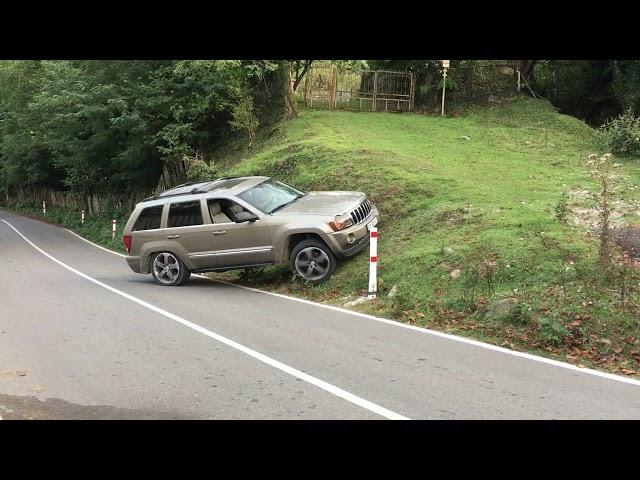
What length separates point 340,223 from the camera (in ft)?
33.9

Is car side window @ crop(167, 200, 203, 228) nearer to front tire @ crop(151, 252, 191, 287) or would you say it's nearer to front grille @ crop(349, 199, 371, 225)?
front tire @ crop(151, 252, 191, 287)

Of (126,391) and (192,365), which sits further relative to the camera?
(192,365)

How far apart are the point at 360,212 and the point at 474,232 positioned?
7.07 feet

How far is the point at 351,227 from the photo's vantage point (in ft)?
34.6

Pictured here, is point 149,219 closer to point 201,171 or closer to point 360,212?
point 360,212

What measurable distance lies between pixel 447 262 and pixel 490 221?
63.0 inches

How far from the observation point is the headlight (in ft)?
33.7

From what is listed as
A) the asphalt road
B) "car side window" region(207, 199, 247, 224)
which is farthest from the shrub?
"car side window" region(207, 199, 247, 224)

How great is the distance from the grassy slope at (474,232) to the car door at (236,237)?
86 centimetres

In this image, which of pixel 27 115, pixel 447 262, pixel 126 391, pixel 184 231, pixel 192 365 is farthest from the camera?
pixel 27 115

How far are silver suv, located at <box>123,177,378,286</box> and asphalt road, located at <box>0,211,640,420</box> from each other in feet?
3.78

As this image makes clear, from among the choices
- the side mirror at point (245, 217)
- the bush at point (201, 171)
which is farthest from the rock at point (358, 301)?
the bush at point (201, 171)
